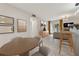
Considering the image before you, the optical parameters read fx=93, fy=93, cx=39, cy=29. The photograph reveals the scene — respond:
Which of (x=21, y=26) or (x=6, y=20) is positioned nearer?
(x=6, y=20)

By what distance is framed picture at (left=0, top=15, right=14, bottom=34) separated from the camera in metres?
1.40

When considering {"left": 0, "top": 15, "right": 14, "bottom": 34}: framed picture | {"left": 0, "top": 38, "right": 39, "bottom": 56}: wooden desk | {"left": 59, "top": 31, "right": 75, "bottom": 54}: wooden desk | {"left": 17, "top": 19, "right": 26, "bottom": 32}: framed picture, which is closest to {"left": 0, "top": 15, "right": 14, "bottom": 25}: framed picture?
{"left": 0, "top": 15, "right": 14, "bottom": 34}: framed picture

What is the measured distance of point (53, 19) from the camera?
1.55m

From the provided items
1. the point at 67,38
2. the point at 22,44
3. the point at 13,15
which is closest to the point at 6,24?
the point at 13,15

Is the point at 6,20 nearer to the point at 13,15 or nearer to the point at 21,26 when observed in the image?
the point at 13,15

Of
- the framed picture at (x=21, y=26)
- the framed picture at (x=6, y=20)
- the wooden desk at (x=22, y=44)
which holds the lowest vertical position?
the wooden desk at (x=22, y=44)

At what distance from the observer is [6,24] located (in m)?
1.42

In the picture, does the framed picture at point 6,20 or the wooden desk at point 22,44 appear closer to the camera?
the framed picture at point 6,20

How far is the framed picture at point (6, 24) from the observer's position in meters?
1.40

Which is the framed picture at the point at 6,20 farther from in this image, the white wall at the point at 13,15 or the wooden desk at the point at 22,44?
the wooden desk at the point at 22,44

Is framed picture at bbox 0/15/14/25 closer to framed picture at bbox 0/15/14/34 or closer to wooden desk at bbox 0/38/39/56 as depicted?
framed picture at bbox 0/15/14/34

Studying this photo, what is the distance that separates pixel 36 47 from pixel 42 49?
11 cm

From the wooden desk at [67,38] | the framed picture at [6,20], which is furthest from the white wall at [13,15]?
the wooden desk at [67,38]

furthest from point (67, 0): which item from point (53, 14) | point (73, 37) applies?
point (73, 37)
